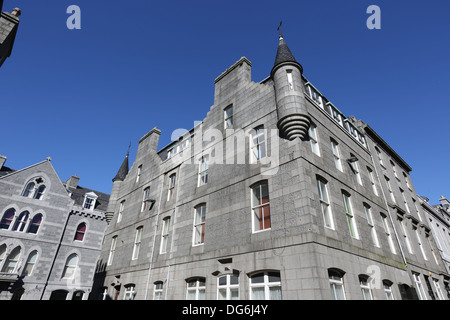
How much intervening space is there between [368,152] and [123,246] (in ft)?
70.8

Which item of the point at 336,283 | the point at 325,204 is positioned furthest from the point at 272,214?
the point at 336,283

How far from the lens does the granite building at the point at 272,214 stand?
10.6 m

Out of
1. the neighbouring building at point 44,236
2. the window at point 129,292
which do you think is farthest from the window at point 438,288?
the neighbouring building at point 44,236

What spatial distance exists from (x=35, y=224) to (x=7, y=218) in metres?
2.44

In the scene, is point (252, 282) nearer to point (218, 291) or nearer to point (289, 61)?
point (218, 291)

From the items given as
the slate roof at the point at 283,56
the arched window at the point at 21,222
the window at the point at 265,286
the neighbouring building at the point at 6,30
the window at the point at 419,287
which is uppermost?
the slate roof at the point at 283,56

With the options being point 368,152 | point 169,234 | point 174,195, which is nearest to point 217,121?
point 174,195

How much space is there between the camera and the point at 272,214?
11.5 metres

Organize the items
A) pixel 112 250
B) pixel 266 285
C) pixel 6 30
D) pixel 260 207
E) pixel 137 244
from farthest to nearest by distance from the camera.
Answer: pixel 112 250 < pixel 137 244 < pixel 260 207 < pixel 266 285 < pixel 6 30

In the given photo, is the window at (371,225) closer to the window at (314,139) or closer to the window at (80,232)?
the window at (314,139)

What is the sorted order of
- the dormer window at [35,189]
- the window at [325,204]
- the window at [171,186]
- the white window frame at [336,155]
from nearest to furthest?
the window at [325,204] < the white window frame at [336,155] < the window at [171,186] < the dormer window at [35,189]

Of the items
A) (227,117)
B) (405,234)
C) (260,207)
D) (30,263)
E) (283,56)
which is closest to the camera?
(260,207)

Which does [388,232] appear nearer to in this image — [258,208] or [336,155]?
[336,155]

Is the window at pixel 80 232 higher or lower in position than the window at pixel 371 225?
higher
